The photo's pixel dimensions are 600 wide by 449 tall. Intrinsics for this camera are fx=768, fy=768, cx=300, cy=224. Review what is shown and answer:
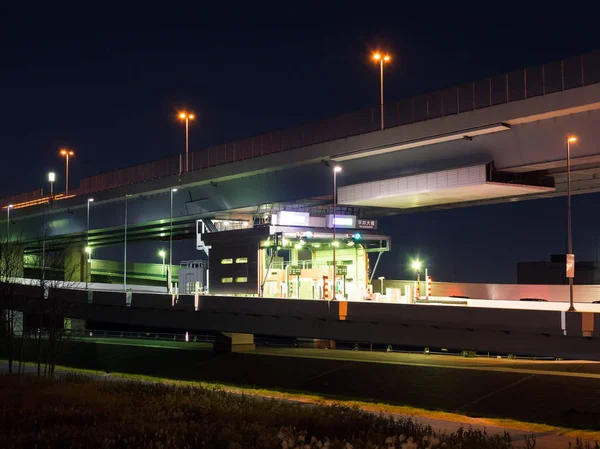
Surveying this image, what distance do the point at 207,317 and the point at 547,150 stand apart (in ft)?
70.5

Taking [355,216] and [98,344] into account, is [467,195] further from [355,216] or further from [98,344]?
[98,344]

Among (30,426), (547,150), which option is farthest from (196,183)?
(30,426)

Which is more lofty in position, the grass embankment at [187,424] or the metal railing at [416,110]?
the metal railing at [416,110]

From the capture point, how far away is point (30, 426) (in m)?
20.0

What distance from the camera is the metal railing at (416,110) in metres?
34.5

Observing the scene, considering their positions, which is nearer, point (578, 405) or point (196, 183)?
point (578, 405)

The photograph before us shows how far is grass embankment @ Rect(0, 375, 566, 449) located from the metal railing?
20.1 m

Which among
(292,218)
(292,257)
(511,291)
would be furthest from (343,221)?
(511,291)

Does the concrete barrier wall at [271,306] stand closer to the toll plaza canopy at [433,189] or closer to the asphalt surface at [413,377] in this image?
the asphalt surface at [413,377]

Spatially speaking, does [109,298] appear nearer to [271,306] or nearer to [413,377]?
[271,306]

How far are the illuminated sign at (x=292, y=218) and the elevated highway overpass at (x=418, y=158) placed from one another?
5.84ft

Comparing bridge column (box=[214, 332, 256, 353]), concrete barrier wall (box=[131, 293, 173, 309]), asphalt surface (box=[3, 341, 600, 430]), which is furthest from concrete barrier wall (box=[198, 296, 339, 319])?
bridge column (box=[214, 332, 256, 353])

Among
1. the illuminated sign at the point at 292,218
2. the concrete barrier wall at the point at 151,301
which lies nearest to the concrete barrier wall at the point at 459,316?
the illuminated sign at the point at 292,218

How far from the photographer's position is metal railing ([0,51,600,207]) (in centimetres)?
3453
